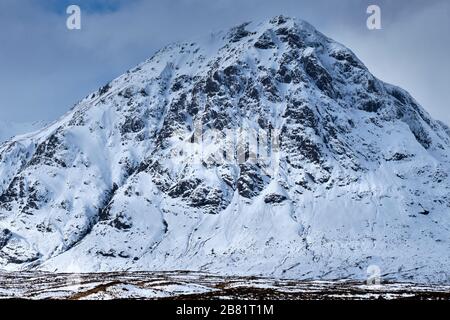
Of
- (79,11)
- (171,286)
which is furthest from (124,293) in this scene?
(79,11)

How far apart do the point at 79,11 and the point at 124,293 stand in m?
64.2
